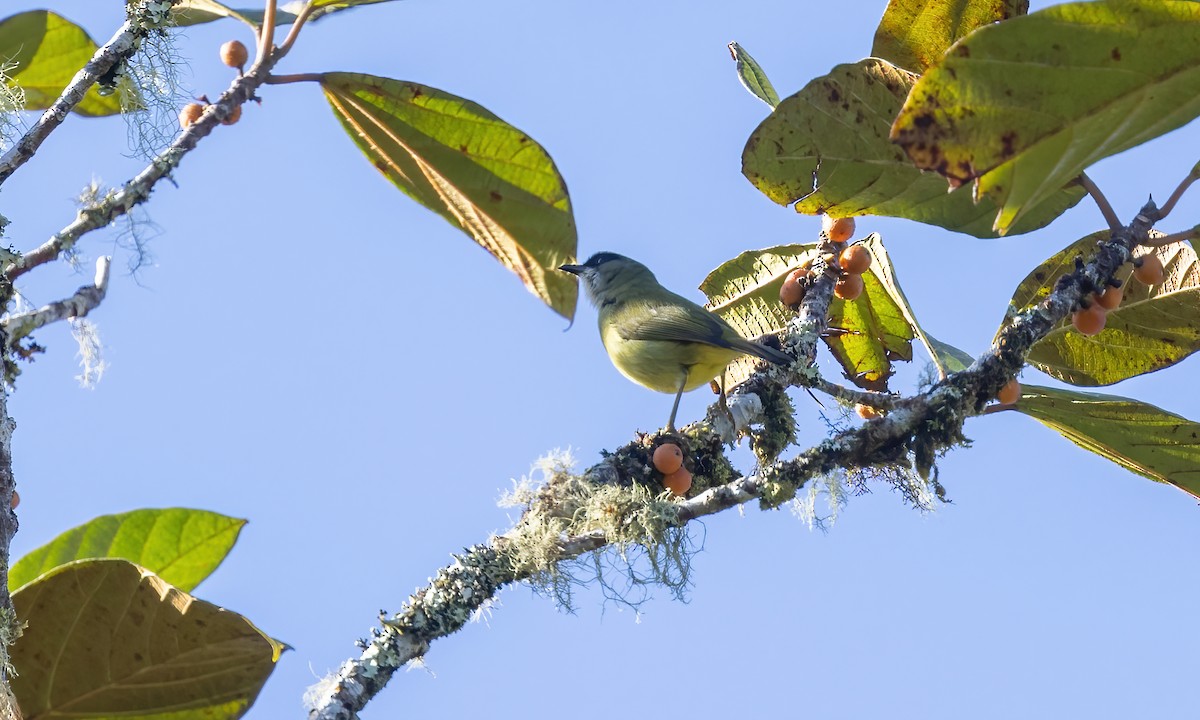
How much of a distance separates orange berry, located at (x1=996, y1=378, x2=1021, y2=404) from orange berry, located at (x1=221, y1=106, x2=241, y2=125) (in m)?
1.91

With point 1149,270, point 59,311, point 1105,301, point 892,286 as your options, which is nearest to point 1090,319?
point 1105,301

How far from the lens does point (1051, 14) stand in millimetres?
2055

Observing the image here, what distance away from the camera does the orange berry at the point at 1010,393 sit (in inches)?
116

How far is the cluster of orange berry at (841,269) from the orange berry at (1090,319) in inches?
22.8

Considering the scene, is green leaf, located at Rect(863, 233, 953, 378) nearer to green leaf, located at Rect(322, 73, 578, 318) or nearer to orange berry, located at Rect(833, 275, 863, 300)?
orange berry, located at Rect(833, 275, 863, 300)

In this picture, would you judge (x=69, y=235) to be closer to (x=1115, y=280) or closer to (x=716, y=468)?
(x=716, y=468)

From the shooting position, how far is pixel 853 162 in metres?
2.95

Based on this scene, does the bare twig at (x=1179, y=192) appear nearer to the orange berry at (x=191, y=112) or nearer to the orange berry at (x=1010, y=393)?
the orange berry at (x=1010, y=393)

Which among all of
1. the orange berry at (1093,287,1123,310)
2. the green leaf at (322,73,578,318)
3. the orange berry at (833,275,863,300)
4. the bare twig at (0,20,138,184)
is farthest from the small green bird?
the bare twig at (0,20,138,184)

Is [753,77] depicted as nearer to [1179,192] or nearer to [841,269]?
[841,269]

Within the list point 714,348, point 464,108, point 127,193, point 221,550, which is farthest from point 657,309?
point 127,193

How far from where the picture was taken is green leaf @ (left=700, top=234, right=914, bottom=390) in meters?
3.57

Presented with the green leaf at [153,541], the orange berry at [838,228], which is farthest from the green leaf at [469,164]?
the green leaf at [153,541]

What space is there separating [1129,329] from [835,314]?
853 mm
